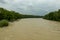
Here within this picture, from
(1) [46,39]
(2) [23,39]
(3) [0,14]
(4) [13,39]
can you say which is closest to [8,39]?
(4) [13,39]

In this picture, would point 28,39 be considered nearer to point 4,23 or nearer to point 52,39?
point 52,39

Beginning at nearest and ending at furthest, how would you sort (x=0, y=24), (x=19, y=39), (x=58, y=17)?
(x=19, y=39)
(x=0, y=24)
(x=58, y=17)

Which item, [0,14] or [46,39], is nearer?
[46,39]

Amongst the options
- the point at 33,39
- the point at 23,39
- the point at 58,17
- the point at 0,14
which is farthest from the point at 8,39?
the point at 58,17

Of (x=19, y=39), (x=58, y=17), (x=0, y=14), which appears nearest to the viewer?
(x=19, y=39)

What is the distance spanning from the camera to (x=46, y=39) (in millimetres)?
15539

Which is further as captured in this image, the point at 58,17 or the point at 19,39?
the point at 58,17

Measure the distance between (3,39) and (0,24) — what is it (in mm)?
12635

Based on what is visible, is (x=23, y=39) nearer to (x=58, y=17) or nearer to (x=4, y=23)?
(x=4, y=23)

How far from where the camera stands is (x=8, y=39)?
15680mm

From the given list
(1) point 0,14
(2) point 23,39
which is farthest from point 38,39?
(1) point 0,14

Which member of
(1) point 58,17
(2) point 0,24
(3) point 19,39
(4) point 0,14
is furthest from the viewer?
(1) point 58,17

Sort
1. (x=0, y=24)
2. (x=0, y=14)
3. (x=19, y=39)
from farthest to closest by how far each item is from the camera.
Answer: (x=0, y=14)
(x=0, y=24)
(x=19, y=39)

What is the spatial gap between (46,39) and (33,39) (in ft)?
4.30
